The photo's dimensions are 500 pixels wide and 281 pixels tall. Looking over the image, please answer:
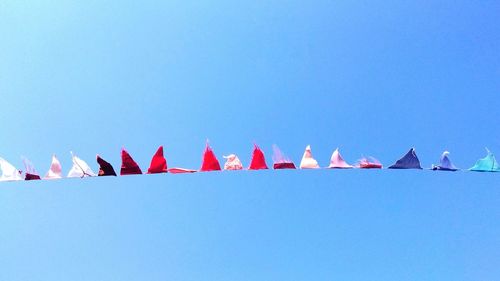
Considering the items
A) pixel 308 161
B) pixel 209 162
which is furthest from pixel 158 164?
pixel 308 161

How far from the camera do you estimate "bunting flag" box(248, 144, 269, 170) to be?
47.2 ft

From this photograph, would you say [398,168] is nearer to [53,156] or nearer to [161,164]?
[161,164]

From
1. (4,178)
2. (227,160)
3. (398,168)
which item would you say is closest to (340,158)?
(398,168)

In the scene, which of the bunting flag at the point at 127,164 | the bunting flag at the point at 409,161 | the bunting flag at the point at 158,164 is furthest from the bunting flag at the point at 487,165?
the bunting flag at the point at 127,164

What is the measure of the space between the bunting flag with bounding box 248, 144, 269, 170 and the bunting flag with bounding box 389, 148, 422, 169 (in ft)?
13.0

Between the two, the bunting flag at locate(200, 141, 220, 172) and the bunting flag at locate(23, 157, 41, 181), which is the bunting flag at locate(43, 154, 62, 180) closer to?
the bunting flag at locate(23, 157, 41, 181)

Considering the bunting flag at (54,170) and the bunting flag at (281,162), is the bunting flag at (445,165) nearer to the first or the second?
the bunting flag at (281,162)

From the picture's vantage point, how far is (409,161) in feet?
46.6

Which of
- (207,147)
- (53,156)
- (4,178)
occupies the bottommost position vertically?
(4,178)

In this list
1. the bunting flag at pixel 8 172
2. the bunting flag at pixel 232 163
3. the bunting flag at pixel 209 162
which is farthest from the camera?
the bunting flag at pixel 232 163

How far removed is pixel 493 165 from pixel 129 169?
11.0 metres

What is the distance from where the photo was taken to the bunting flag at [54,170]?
1416cm

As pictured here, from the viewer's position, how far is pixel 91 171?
14.1 meters

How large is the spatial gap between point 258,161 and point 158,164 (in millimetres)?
3001
